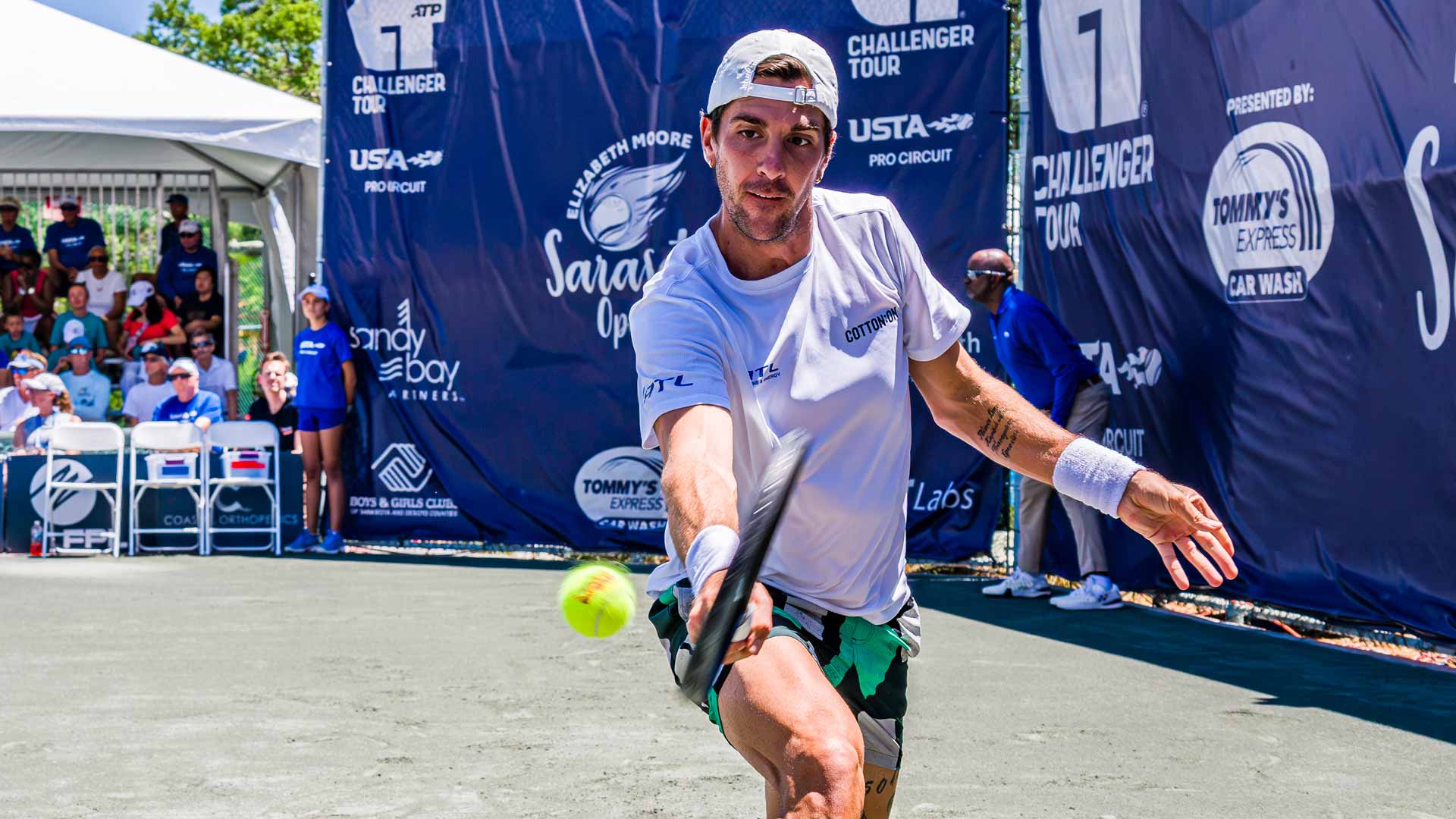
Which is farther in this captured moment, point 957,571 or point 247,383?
point 247,383

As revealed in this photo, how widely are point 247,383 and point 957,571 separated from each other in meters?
23.5

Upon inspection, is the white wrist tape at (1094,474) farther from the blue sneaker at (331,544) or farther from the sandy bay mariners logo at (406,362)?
the blue sneaker at (331,544)

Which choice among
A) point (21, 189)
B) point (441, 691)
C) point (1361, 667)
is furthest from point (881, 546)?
point (21, 189)

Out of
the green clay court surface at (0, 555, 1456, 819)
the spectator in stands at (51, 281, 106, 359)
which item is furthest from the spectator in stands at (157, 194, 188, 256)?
the green clay court surface at (0, 555, 1456, 819)

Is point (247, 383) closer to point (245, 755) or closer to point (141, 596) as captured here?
point (141, 596)

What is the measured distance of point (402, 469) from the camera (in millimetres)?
13578

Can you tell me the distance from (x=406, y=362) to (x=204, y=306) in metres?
4.25

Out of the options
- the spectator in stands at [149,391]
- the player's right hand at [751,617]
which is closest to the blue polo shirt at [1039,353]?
the player's right hand at [751,617]

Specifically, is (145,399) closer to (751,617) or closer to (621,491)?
(621,491)

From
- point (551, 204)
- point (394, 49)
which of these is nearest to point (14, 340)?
point (394, 49)

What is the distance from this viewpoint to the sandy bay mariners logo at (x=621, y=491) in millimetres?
13039

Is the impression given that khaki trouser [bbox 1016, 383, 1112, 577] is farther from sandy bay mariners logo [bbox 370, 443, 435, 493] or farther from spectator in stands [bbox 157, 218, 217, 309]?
spectator in stands [bbox 157, 218, 217, 309]

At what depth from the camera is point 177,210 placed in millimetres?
17109

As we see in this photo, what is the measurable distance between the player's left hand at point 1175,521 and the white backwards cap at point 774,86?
0.95 meters
